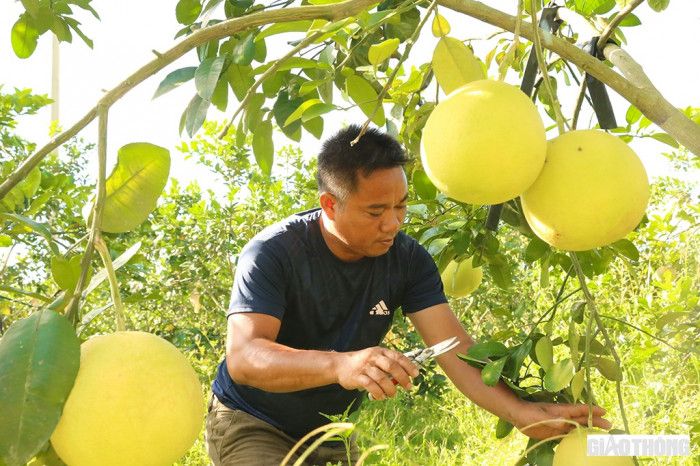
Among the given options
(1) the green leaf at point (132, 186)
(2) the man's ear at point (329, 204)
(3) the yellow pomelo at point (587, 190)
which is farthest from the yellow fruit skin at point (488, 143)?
(2) the man's ear at point (329, 204)

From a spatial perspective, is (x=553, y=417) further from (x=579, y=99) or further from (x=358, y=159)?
(x=358, y=159)

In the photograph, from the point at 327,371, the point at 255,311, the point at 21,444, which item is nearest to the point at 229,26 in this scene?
the point at 21,444

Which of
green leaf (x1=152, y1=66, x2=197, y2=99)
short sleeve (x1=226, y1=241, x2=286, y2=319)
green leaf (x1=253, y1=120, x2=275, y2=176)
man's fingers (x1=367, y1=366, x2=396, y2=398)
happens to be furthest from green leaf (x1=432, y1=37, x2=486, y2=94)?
short sleeve (x1=226, y1=241, x2=286, y2=319)

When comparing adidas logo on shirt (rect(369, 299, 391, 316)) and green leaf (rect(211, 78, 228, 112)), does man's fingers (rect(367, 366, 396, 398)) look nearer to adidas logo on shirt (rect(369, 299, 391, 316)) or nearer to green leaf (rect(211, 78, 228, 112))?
green leaf (rect(211, 78, 228, 112))

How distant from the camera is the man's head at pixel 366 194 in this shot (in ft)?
7.62

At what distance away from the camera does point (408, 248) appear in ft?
8.54

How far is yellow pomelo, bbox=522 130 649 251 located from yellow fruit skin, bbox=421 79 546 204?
1.5 inches

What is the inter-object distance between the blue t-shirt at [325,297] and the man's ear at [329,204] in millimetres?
117

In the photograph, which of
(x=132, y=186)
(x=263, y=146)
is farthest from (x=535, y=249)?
(x=132, y=186)

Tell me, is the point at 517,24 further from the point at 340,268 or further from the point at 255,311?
the point at 340,268

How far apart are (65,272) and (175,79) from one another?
71 centimetres

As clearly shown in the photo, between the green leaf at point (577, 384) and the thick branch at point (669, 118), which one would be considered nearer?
the thick branch at point (669, 118)

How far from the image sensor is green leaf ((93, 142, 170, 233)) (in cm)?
93

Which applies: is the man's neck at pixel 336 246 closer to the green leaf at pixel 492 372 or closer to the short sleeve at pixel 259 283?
the short sleeve at pixel 259 283
